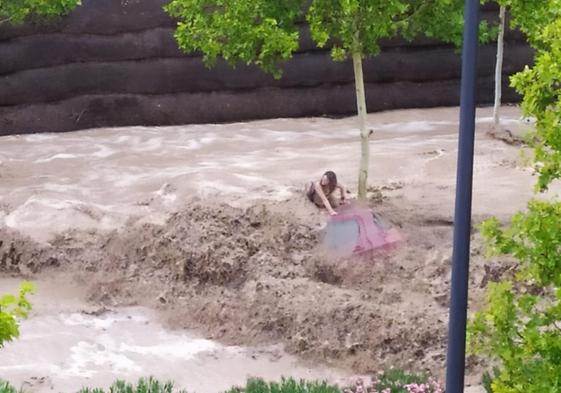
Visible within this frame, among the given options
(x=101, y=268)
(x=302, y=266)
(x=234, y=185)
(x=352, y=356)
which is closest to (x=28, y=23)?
(x=234, y=185)

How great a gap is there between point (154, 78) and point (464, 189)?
1706 centimetres

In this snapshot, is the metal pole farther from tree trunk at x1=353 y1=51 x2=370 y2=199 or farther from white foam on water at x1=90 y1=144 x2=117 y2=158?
white foam on water at x1=90 y1=144 x2=117 y2=158

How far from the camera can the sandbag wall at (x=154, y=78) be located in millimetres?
21609

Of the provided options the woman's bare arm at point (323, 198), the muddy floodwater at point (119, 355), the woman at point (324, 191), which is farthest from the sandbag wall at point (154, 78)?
the muddy floodwater at point (119, 355)

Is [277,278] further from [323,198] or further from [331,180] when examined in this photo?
[331,180]

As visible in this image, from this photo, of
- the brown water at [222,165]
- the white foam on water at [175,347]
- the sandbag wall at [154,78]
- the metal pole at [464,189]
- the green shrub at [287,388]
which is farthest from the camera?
the sandbag wall at [154,78]

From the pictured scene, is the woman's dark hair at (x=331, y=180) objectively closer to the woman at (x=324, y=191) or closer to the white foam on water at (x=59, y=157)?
the woman at (x=324, y=191)

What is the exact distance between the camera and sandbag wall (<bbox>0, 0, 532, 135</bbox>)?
70.9 feet

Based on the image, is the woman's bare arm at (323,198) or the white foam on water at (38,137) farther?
the white foam on water at (38,137)

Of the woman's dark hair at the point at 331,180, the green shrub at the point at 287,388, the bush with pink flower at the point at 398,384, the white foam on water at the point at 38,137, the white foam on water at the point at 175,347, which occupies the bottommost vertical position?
the white foam on water at the point at 175,347

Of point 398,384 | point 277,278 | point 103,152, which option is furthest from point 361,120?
point 103,152

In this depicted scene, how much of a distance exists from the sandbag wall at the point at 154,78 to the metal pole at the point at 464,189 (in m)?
16.6

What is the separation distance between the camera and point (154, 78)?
73.0 feet

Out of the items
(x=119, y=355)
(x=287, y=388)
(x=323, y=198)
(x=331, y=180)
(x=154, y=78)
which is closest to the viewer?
(x=287, y=388)
